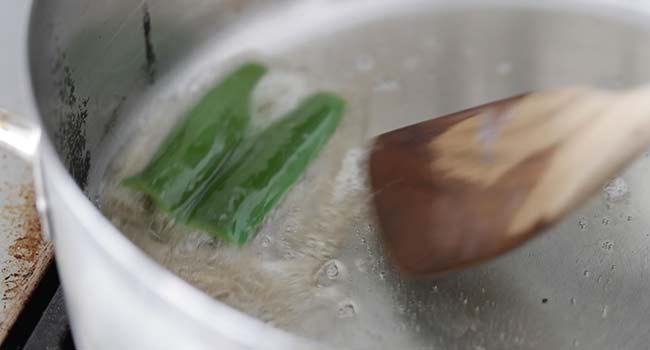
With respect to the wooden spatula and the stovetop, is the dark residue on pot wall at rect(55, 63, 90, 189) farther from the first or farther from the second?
the wooden spatula

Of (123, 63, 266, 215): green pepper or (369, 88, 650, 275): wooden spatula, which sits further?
(123, 63, 266, 215): green pepper

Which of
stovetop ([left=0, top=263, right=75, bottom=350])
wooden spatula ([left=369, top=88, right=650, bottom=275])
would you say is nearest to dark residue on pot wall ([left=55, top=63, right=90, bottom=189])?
stovetop ([left=0, top=263, right=75, bottom=350])

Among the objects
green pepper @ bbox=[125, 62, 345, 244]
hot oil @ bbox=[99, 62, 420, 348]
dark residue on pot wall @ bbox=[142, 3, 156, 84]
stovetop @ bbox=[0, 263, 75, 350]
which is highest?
dark residue on pot wall @ bbox=[142, 3, 156, 84]

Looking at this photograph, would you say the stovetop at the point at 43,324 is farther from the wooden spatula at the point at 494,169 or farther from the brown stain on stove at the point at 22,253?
the wooden spatula at the point at 494,169

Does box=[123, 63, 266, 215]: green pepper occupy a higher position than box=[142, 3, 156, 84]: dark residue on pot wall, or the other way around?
box=[142, 3, 156, 84]: dark residue on pot wall

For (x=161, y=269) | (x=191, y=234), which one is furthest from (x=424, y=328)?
(x=161, y=269)

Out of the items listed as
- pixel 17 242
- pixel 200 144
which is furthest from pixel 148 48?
pixel 17 242
